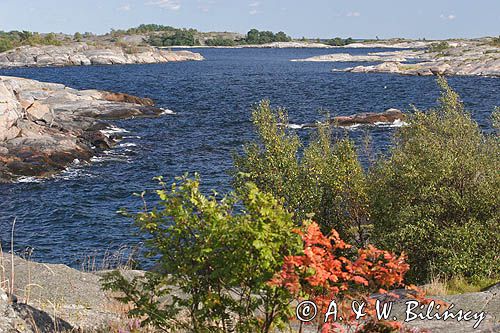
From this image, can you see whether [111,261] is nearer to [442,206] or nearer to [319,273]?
[442,206]

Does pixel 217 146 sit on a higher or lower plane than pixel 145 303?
lower

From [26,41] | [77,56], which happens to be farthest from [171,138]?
[26,41]

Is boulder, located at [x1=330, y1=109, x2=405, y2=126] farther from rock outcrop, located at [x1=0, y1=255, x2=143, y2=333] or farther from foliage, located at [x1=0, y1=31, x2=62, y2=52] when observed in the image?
foliage, located at [x1=0, y1=31, x2=62, y2=52]

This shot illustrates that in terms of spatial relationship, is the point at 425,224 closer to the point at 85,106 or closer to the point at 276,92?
the point at 85,106

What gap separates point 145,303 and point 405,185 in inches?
507

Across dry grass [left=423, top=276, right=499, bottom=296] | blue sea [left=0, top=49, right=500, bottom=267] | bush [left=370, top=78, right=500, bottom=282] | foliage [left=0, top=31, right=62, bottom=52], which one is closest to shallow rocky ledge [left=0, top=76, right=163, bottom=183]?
blue sea [left=0, top=49, right=500, bottom=267]

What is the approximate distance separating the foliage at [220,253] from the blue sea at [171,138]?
42.3 inches

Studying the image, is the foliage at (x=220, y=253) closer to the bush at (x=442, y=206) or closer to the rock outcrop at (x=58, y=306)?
the rock outcrop at (x=58, y=306)

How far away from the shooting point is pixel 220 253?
7742mm

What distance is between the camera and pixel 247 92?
90.3 metres

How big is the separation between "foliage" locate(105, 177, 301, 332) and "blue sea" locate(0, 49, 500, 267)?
1073 millimetres

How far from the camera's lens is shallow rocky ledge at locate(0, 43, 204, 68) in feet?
519

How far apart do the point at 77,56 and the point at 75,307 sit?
162 metres

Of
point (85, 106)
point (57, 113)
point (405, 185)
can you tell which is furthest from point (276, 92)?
point (405, 185)
